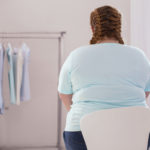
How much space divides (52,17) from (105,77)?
82.4 inches

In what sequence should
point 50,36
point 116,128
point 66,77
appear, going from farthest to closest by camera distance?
point 50,36 → point 66,77 → point 116,128

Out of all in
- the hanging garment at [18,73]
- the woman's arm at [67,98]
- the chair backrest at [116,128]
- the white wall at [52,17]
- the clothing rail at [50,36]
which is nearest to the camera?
the chair backrest at [116,128]

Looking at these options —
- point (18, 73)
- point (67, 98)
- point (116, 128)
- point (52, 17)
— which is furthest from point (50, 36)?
point (116, 128)

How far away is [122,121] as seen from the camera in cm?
121

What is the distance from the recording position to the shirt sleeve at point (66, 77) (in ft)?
4.54

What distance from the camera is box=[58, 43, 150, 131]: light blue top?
4.23ft

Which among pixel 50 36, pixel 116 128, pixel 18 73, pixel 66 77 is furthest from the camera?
pixel 50 36

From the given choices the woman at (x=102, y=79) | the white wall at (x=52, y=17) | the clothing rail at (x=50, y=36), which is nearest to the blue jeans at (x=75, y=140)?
the woman at (x=102, y=79)

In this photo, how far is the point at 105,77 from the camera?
129 cm

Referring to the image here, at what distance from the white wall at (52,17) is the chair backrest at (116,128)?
81.8 inches

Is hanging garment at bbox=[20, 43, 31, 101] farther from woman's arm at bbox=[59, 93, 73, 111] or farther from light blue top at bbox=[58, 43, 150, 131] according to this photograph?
light blue top at bbox=[58, 43, 150, 131]

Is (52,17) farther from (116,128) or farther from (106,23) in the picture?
(116,128)

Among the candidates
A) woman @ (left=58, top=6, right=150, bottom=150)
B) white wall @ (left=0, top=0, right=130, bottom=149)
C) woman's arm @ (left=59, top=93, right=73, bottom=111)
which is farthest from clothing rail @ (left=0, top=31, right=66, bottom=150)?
woman @ (left=58, top=6, right=150, bottom=150)

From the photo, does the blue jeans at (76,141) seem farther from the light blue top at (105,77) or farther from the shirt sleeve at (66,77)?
the shirt sleeve at (66,77)
